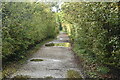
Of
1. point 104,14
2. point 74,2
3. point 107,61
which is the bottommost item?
point 107,61

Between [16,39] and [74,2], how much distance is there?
11.8 ft

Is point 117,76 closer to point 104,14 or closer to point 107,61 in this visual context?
point 107,61

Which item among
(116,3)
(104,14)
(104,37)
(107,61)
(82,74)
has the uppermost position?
(116,3)

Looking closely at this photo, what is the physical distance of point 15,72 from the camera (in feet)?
19.6

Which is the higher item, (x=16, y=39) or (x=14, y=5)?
(x=14, y=5)

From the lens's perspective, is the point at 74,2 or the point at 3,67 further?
the point at 74,2

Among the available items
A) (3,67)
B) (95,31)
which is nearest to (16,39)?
(3,67)

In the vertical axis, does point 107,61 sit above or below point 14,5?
below

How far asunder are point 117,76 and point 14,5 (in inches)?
218

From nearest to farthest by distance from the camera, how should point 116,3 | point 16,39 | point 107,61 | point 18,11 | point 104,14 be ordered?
point 116,3, point 104,14, point 107,61, point 16,39, point 18,11

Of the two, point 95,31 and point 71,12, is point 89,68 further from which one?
point 71,12

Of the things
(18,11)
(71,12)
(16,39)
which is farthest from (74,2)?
(16,39)

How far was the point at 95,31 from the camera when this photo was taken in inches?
198

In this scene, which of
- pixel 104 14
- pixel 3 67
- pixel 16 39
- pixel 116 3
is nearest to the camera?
pixel 116 3
